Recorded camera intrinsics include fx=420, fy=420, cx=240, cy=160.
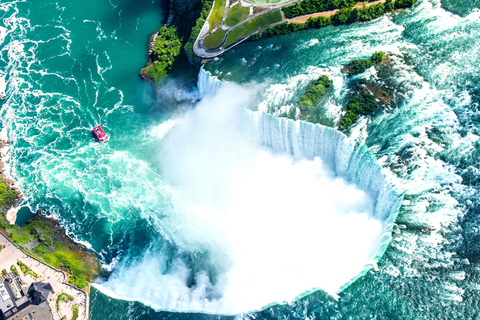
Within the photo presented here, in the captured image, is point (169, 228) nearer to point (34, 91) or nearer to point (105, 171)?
point (105, 171)

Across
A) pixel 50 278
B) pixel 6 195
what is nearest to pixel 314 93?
pixel 50 278

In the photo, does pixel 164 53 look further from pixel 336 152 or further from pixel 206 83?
pixel 336 152

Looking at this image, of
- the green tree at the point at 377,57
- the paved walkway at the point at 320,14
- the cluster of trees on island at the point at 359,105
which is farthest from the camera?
the paved walkway at the point at 320,14

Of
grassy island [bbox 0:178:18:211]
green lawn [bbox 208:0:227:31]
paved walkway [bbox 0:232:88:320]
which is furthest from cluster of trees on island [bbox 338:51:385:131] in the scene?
grassy island [bbox 0:178:18:211]

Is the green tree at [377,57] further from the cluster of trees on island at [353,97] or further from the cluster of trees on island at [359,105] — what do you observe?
the cluster of trees on island at [359,105]

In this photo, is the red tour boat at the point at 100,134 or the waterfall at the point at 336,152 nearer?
the waterfall at the point at 336,152

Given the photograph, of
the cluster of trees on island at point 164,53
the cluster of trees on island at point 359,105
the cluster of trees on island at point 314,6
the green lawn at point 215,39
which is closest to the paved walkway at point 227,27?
the green lawn at point 215,39

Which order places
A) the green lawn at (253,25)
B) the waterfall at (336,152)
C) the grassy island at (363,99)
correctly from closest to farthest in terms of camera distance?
the waterfall at (336,152) → the grassy island at (363,99) → the green lawn at (253,25)
